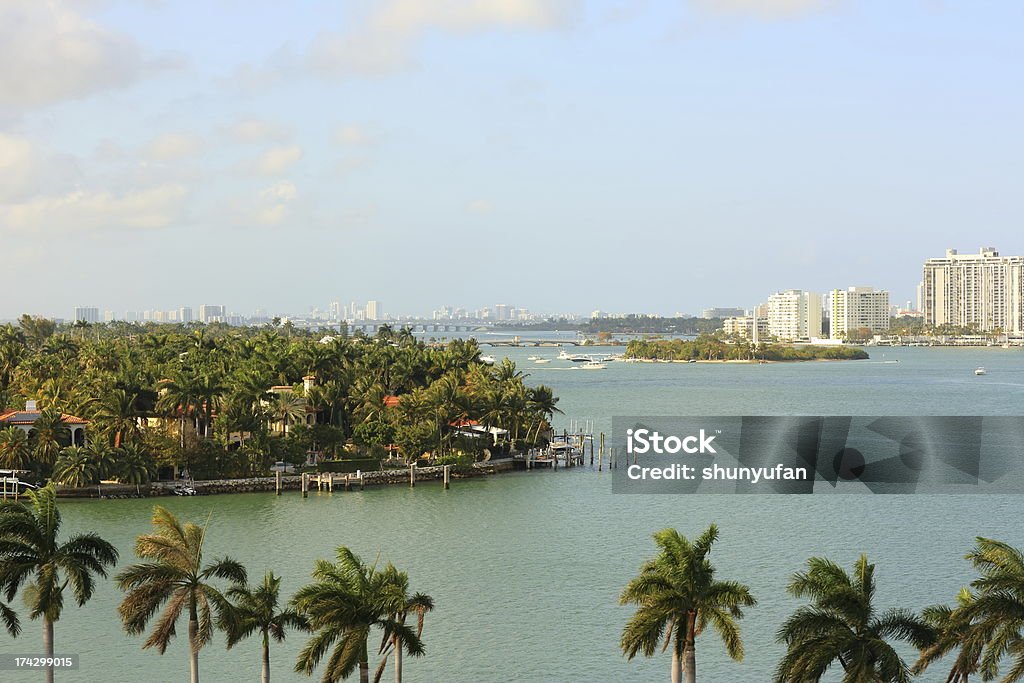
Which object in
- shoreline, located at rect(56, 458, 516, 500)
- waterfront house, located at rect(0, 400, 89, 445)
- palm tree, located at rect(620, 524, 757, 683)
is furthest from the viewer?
waterfront house, located at rect(0, 400, 89, 445)

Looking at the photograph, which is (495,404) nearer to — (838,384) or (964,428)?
(964,428)

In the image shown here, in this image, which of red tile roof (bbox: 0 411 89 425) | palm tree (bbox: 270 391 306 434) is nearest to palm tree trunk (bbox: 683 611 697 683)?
red tile roof (bbox: 0 411 89 425)

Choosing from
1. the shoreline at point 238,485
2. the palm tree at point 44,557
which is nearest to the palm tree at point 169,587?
the palm tree at point 44,557

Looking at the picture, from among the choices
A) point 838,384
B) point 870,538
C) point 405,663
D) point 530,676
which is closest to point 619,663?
point 530,676

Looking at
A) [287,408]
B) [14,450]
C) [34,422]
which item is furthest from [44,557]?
[287,408]

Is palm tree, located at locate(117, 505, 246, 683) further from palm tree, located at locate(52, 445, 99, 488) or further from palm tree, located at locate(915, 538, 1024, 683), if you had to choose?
palm tree, located at locate(52, 445, 99, 488)

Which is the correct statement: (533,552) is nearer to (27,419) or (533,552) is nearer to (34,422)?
(34,422)
